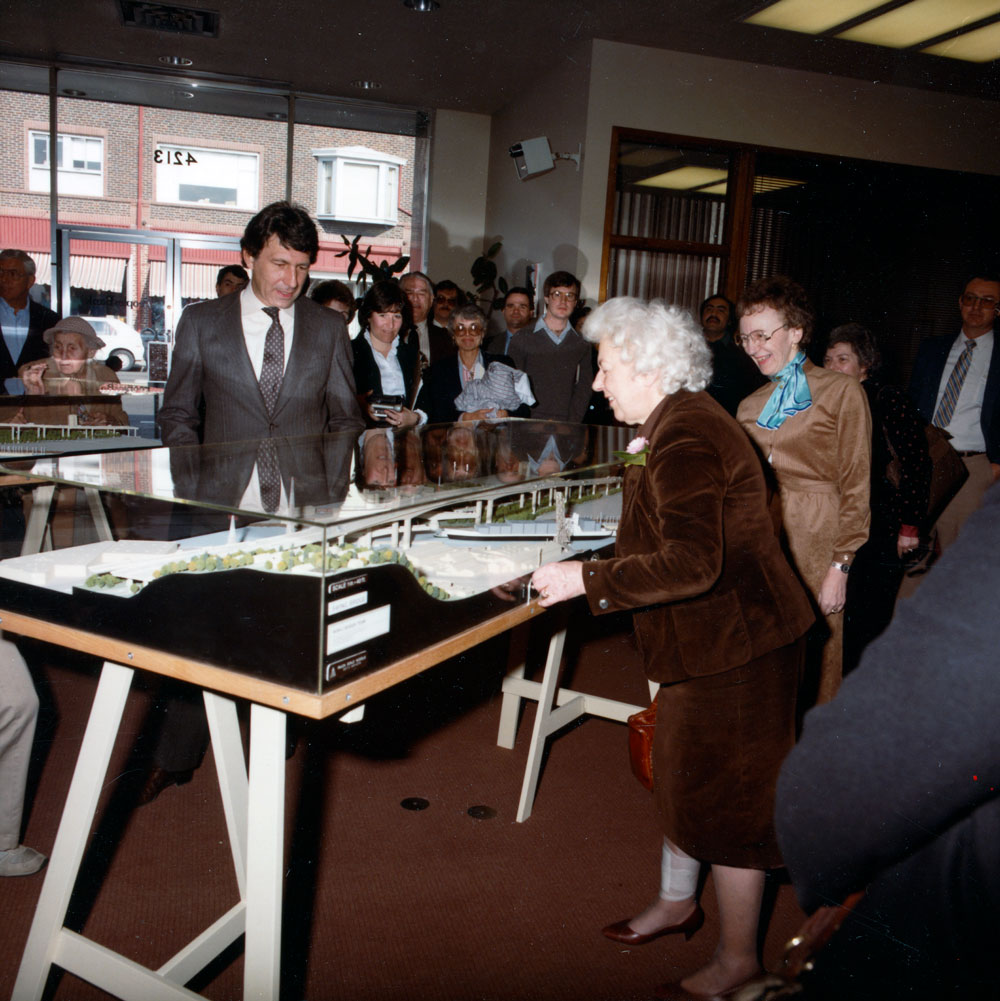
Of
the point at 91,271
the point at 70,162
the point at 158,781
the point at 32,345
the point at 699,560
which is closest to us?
the point at 699,560

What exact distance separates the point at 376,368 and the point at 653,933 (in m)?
2.57

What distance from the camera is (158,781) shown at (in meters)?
2.70

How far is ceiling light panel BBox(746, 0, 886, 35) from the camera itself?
18.0 feet

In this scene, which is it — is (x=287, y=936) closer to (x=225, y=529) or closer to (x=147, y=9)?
(x=225, y=529)

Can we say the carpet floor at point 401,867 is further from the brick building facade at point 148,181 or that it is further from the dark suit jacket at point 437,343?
the brick building facade at point 148,181

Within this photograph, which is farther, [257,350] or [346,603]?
[257,350]

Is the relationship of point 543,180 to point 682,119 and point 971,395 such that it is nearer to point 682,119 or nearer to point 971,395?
point 682,119

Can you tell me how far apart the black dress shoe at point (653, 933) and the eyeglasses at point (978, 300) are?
3576mm

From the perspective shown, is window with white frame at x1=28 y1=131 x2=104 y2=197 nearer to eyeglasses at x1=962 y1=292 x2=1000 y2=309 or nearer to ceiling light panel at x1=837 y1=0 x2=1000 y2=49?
ceiling light panel at x1=837 y1=0 x2=1000 y2=49

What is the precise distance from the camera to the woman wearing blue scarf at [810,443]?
8.68 ft

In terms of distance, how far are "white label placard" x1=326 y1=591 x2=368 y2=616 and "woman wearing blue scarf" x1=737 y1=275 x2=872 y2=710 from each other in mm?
1741

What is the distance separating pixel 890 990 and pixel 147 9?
7329 mm

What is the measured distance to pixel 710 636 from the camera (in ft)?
5.68

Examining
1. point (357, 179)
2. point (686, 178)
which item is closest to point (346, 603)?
point (686, 178)
